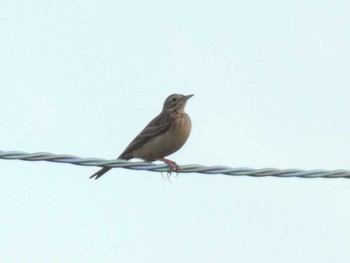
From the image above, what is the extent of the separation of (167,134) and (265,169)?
5050 mm

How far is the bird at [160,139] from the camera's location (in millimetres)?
14391

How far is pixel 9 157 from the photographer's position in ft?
29.0

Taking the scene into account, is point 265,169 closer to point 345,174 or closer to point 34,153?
point 345,174

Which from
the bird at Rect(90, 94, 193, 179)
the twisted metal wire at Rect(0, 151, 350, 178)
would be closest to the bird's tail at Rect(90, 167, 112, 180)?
the bird at Rect(90, 94, 193, 179)

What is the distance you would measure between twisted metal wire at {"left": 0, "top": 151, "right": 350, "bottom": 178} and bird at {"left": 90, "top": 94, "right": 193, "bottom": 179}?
3.84 metres

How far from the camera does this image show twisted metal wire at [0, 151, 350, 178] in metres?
8.88

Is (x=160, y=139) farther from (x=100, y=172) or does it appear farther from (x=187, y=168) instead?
(x=187, y=168)

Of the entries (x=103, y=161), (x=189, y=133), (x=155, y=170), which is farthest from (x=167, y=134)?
(x=103, y=161)

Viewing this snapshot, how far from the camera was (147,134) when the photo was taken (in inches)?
579

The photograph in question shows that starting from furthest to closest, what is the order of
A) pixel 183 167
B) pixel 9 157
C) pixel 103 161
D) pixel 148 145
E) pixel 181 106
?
pixel 181 106 < pixel 148 145 < pixel 183 167 < pixel 103 161 < pixel 9 157

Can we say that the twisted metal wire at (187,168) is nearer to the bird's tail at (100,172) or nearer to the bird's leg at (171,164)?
the bird's leg at (171,164)

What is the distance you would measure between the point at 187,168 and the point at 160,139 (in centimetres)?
443

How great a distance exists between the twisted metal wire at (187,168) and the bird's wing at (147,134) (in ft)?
13.7

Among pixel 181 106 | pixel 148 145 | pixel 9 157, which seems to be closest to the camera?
pixel 9 157
